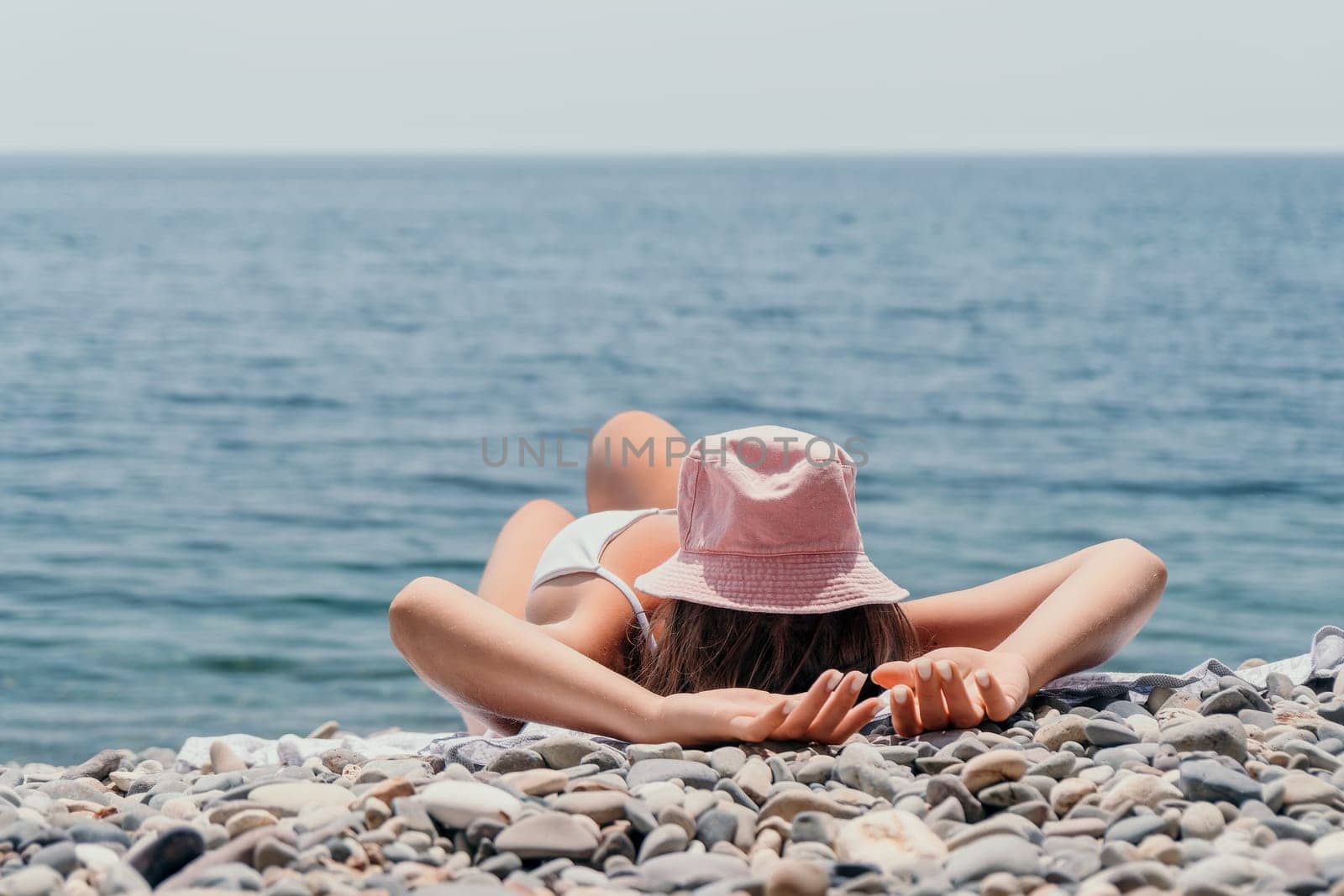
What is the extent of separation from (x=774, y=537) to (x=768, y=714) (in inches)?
19.4

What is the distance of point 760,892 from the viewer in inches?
76.8

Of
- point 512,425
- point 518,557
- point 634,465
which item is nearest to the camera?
point 518,557

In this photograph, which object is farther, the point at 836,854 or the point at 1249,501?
the point at 1249,501

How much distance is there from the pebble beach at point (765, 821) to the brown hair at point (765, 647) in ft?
0.93

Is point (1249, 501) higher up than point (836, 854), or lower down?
lower down

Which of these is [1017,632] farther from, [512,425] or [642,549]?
[512,425]

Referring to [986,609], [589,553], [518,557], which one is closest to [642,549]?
[589,553]

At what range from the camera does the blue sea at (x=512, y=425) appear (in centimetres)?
745

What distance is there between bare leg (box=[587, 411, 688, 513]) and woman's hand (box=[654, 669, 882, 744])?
138 cm

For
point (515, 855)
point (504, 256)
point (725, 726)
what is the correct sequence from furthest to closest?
point (504, 256) < point (725, 726) < point (515, 855)

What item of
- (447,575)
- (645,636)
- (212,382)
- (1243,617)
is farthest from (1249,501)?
(212,382)

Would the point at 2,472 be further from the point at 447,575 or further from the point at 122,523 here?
the point at 447,575

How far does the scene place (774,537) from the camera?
3006 millimetres

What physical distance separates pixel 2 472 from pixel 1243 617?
1029 centimetres
